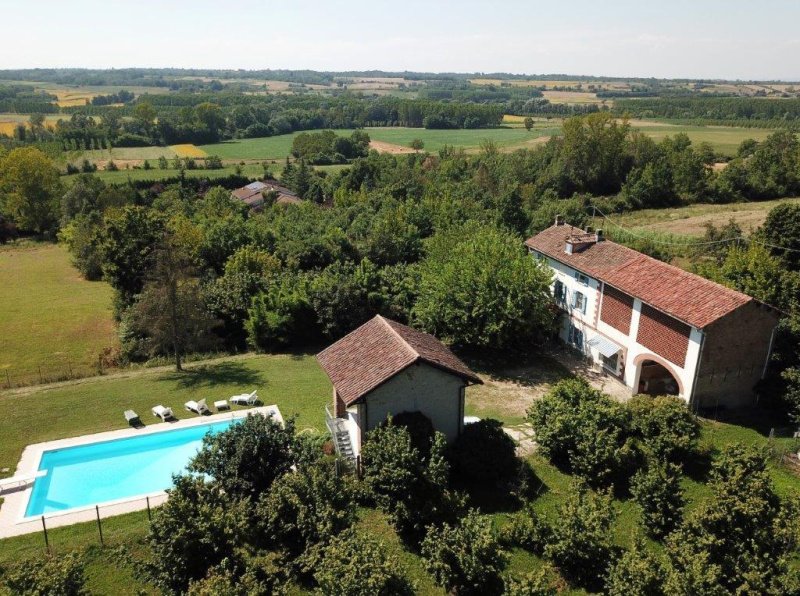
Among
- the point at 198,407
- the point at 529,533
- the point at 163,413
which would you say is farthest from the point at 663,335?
the point at 163,413

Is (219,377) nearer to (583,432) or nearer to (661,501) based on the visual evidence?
(583,432)

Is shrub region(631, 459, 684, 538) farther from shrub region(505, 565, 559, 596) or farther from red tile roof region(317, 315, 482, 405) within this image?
red tile roof region(317, 315, 482, 405)

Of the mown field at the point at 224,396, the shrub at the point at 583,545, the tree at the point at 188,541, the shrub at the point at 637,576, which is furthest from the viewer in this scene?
the mown field at the point at 224,396

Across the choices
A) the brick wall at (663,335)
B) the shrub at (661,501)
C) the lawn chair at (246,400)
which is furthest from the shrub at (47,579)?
the brick wall at (663,335)

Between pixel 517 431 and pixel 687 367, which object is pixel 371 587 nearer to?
pixel 517 431

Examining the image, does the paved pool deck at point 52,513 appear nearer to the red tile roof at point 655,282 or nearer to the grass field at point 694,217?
the red tile roof at point 655,282

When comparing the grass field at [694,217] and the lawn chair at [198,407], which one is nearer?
the lawn chair at [198,407]

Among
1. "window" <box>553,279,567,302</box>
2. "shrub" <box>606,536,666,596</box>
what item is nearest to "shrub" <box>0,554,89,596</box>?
"shrub" <box>606,536,666,596</box>
